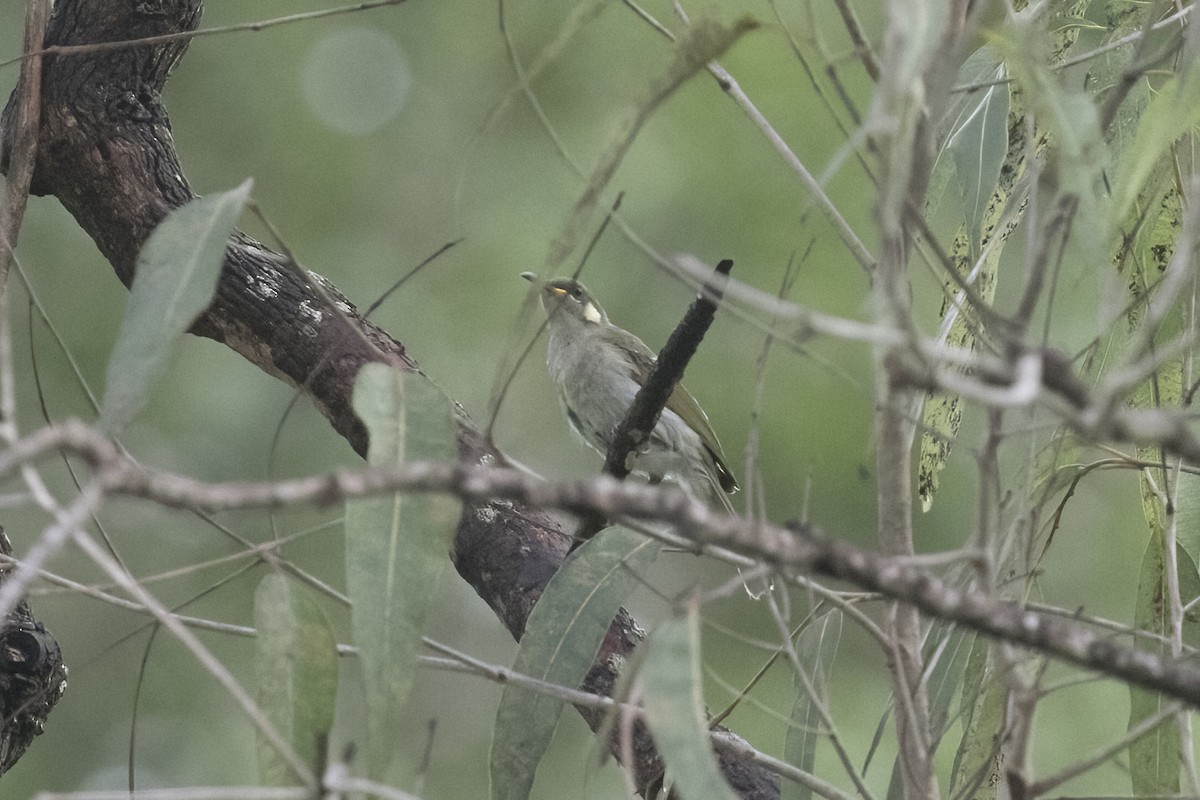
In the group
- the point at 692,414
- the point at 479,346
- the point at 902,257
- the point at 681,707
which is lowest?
the point at 681,707

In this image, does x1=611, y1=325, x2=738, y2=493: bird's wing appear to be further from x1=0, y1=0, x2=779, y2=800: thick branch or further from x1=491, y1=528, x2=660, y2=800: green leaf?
x1=491, y1=528, x2=660, y2=800: green leaf

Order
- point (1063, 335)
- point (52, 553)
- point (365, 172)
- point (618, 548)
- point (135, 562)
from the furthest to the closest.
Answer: point (365, 172) < point (135, 562) < point (1063, 335) < point (618, 548) < point (52, 553)

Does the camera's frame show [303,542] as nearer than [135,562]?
Yes

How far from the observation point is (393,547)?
125 cm

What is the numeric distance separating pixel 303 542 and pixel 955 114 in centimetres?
439

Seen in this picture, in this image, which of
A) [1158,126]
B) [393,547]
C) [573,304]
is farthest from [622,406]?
[1158,126]

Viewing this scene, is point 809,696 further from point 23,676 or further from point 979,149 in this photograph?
point 23,676

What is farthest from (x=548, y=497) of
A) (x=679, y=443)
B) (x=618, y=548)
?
(x=679, y=443)

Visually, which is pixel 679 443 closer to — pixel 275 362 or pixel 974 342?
pixel 275 362

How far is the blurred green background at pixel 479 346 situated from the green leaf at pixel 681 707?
3819mm

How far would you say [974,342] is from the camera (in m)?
1.83

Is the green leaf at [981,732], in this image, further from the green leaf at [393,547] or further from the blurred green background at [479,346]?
the blurred green background at [479,346]

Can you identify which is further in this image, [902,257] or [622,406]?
[622,406]

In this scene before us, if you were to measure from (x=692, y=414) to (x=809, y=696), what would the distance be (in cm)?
217
